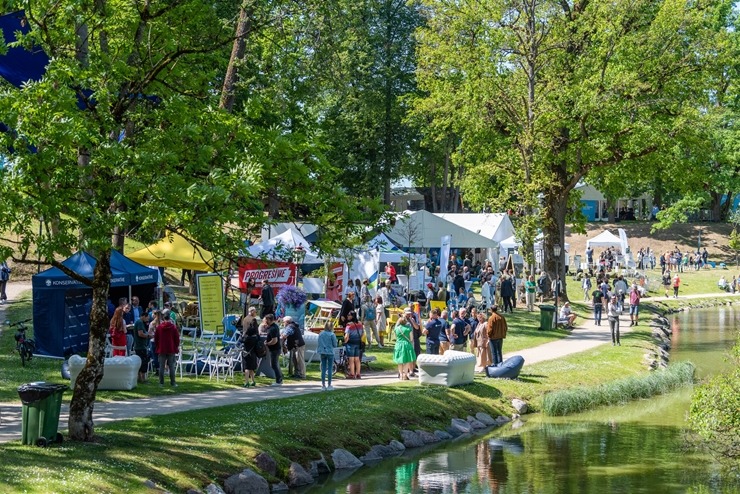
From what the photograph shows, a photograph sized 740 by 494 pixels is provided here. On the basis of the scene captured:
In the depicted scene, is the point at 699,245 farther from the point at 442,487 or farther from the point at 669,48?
the point at 442,487

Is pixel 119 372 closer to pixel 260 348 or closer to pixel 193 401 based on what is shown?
pixel 193 401

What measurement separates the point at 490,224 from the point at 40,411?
109 ft

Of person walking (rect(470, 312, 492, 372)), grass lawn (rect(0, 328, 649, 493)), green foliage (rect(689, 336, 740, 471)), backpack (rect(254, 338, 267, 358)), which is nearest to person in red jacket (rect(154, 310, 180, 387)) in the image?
backpack (rect(254, 338, 267, 358))

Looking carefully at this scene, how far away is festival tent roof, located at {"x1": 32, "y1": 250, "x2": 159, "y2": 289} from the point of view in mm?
23844

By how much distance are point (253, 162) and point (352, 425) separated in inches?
264

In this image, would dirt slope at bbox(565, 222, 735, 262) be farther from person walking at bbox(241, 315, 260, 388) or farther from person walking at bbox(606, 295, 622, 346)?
person walking at bbox(241, 315, 260, 388)

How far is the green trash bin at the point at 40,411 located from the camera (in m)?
14.8

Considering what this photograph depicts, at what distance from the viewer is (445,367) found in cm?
2361

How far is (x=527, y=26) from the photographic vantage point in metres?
41.0

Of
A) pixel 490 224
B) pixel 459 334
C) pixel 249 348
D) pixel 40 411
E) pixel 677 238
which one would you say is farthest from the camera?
pixel 677 238

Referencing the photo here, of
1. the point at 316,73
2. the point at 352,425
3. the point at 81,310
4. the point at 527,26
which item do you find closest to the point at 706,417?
the point at 352,425

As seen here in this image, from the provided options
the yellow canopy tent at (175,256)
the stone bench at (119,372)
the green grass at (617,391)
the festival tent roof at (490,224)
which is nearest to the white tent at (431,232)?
the festival tent roof at (490,224)

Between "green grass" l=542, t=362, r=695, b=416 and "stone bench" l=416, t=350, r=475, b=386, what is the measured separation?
2196 millimetres

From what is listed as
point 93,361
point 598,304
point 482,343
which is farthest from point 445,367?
point 598,304
